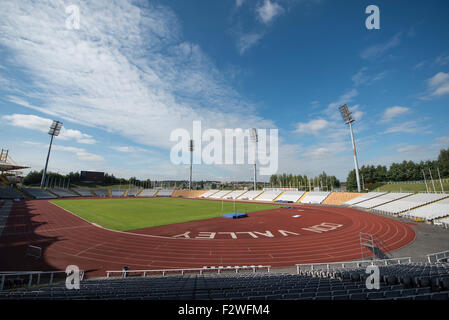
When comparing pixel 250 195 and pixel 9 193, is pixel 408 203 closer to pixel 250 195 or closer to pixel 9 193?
pixel 250 195

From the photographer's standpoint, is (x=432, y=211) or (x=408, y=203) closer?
(x=432, y=211)

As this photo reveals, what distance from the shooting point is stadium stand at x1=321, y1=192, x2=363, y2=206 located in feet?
172

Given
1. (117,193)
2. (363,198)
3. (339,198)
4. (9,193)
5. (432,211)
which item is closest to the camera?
(432,211)

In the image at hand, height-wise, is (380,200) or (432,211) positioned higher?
(380,200)

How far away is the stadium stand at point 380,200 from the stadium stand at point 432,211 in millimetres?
8977

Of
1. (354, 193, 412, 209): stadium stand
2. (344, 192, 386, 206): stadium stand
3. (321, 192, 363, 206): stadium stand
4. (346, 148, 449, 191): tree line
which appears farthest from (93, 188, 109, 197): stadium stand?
(346, 148, 449, 191): tree line

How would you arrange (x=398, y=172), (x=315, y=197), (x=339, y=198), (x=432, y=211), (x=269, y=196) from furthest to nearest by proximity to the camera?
(x=398, y=172)
(x=269, y=196)
(x=315, y=197)
(x=339, y=198)
(x=432, y=211)

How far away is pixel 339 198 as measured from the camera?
179 ft

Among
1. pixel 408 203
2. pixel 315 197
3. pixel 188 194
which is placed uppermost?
pixel 188 194

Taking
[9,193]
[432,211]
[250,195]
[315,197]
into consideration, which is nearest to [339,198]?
[315,197]

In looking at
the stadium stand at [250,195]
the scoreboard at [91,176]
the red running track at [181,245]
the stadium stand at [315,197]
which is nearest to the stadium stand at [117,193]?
the scoreboard at [91,176]

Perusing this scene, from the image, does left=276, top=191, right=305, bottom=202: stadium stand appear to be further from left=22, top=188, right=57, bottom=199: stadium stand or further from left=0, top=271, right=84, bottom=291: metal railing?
left=22, top=188, right=57, bottom=199: stadium stand

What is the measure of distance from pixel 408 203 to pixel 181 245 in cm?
4302
